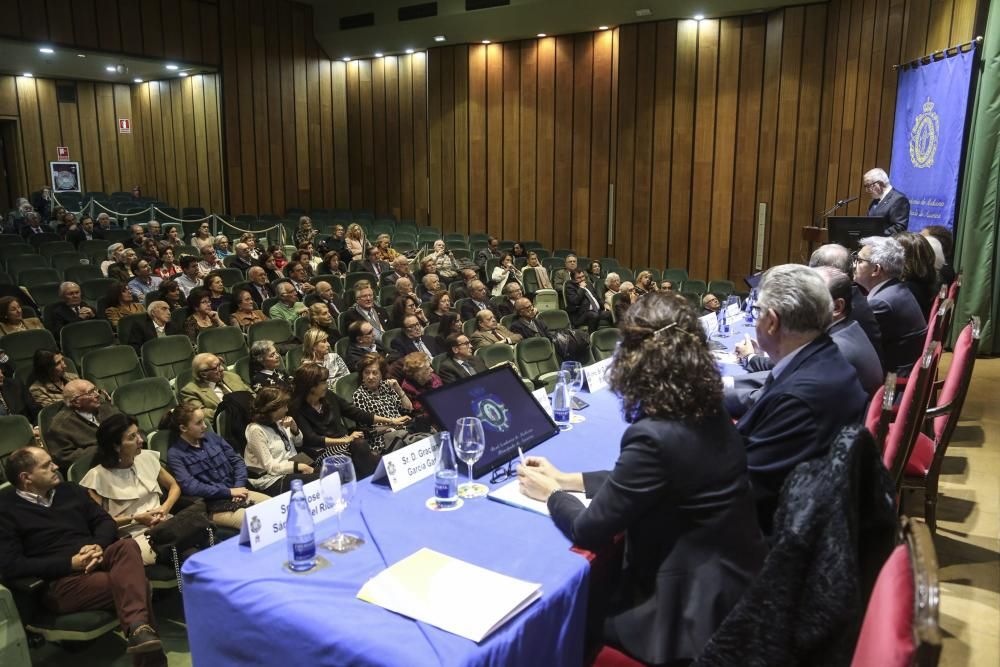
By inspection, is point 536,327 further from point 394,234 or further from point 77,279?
point 394,234

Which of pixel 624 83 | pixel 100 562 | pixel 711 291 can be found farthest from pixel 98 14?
pixel 100 562

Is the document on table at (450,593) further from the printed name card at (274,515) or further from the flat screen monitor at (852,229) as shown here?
the flat screen monitor at (852,229)

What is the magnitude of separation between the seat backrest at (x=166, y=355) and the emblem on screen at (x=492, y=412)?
4.04 m

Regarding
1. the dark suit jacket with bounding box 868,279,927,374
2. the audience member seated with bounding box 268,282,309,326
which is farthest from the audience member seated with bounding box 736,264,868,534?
the audience member seated with bounding box 268,282,309,326

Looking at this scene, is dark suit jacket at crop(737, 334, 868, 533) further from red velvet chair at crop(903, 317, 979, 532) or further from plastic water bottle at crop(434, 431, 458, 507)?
red velvet chair at crop(903, 317, 979, 532)

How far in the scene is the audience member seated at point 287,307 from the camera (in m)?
7.27

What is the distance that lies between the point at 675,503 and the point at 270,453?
2987mm

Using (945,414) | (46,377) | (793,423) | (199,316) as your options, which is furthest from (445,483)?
(199,316)

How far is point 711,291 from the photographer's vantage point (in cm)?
1048

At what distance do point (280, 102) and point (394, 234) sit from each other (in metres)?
4.14

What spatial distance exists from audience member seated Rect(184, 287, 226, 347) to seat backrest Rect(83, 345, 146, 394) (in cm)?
79

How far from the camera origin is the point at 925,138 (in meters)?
7.66

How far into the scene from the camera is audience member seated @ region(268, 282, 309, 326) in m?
7.27

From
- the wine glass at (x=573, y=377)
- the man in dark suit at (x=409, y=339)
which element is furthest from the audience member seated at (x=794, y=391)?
the man in dark suit at (x=409, y=339)
